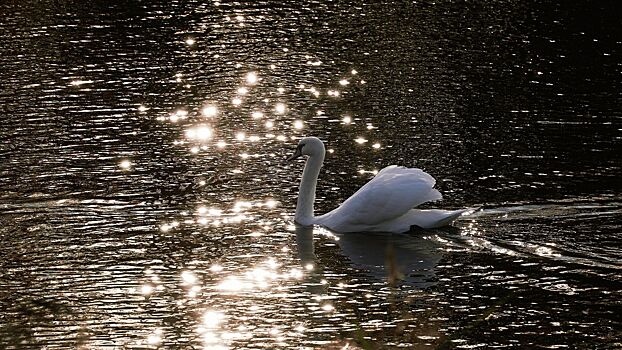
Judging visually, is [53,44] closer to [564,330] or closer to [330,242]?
[330,242]

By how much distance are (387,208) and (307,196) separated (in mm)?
1133

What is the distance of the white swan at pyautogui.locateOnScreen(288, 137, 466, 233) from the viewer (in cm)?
1532

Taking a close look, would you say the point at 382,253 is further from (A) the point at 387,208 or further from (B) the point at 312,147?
(B) the point at 312,147

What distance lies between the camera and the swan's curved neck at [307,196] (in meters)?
15.9

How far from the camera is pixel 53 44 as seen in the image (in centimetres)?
2641

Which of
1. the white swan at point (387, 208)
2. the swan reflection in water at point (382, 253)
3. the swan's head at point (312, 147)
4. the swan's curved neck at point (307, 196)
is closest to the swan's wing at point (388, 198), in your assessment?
the white swan at point (387, 208)

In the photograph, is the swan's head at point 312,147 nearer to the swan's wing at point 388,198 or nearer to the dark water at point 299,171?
the dark water at point 299,171

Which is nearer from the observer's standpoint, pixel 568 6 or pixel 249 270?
pixel 249 270

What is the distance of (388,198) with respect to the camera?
50.5ft

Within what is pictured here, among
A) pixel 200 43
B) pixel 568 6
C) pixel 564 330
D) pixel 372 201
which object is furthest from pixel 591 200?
pixel 568 6

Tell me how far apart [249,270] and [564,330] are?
3.64 meters

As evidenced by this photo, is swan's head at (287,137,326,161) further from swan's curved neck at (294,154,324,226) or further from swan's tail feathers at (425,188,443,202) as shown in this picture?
swan's tail feathers at (425,188,443,202)

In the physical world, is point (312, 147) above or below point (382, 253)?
above

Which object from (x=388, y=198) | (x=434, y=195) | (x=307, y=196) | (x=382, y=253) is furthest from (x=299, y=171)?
(x=382, y=253)
